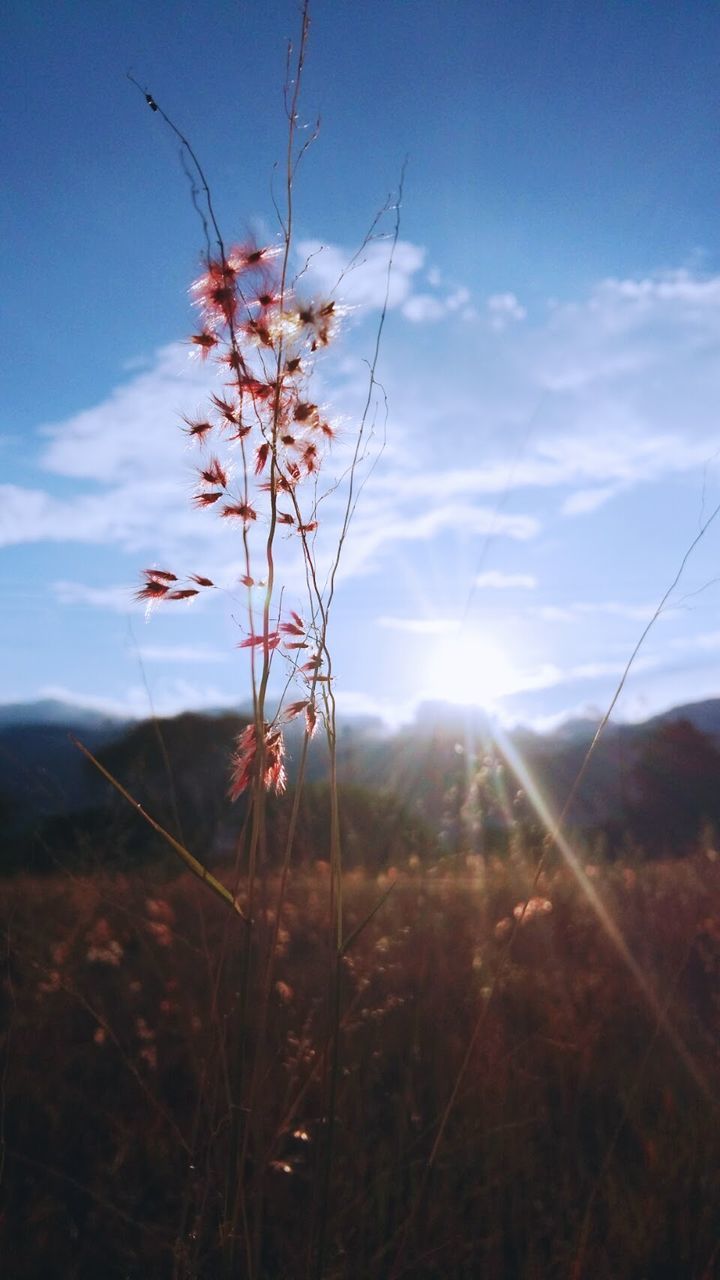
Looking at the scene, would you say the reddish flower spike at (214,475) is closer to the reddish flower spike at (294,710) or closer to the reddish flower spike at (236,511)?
the reddish flower spike at (236,511)

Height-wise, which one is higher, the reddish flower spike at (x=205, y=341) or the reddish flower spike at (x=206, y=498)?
the reddish flower spike at (x=205, y=341)

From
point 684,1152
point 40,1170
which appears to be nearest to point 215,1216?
point 40,1170

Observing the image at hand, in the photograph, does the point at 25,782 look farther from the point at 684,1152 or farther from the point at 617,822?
the point at 617,822

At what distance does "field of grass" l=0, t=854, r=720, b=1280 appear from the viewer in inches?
71.9

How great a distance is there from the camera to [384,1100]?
2.65 meters

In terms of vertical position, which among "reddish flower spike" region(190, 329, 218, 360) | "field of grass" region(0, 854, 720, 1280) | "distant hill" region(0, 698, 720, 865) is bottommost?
"field of grass" region(0, 854, 720, 1280)

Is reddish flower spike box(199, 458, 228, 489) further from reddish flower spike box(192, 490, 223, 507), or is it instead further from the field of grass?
the field of grass

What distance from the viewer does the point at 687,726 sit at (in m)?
10.9

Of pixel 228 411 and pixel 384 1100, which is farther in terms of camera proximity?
pixel 384 1100

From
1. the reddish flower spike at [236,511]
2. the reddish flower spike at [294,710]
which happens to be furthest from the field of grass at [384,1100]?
the reddish flower spike at [236,511]

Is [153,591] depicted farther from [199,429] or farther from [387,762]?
[387,762]

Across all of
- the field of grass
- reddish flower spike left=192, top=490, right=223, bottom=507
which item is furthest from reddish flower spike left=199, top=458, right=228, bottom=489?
the field of grass

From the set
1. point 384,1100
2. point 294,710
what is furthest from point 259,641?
point 384,1100

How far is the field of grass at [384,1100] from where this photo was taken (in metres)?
1.83
